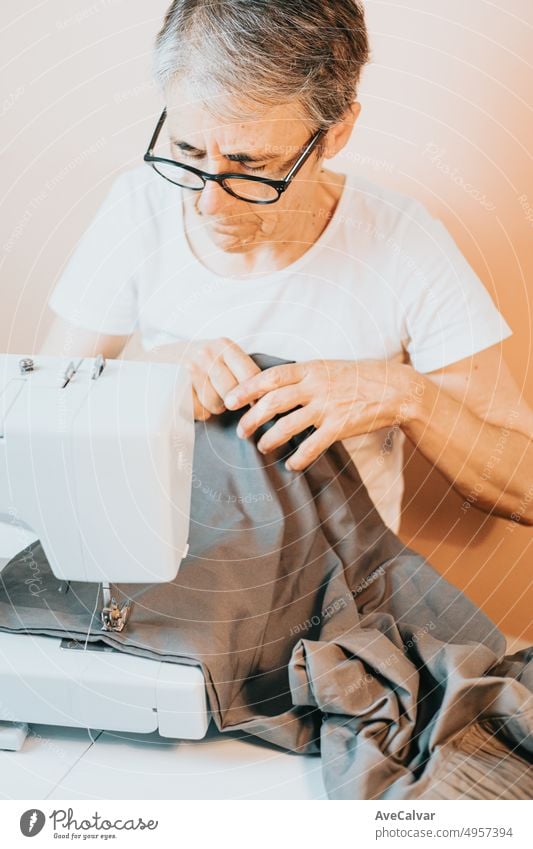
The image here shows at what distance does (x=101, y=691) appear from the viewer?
0.76m

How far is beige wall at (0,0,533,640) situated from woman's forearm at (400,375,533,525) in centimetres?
13

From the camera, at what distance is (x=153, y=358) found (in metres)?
1.08

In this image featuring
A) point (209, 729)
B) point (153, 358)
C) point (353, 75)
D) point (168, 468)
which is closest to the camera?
point (168, 468)

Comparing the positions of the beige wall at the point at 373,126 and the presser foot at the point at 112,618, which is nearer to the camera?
the presser foot at the point at 112,618

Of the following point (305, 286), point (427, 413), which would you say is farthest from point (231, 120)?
point (427, 413)

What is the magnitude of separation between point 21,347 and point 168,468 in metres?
0.48

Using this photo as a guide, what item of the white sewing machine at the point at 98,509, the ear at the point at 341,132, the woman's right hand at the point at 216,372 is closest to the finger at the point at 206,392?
the woman's right hand at the point at 216,372

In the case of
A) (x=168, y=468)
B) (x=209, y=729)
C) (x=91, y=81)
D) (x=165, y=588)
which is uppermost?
(x=91, y=81)

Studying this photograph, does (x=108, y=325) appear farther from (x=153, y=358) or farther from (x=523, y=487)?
(x=523, y=487)

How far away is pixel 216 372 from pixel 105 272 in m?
0.24

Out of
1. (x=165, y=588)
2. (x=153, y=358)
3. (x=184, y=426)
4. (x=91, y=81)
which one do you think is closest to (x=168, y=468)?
(x=184, y=426)

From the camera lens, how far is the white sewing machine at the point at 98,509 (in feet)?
2.30

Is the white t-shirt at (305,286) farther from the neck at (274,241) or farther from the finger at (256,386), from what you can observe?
the finger at (256,386)

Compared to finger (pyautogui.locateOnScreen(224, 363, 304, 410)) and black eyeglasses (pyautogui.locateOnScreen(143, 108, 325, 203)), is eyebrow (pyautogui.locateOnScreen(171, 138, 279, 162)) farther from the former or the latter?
finger (pyautogui.locateOnScreen(224, 363, 304, 410))
